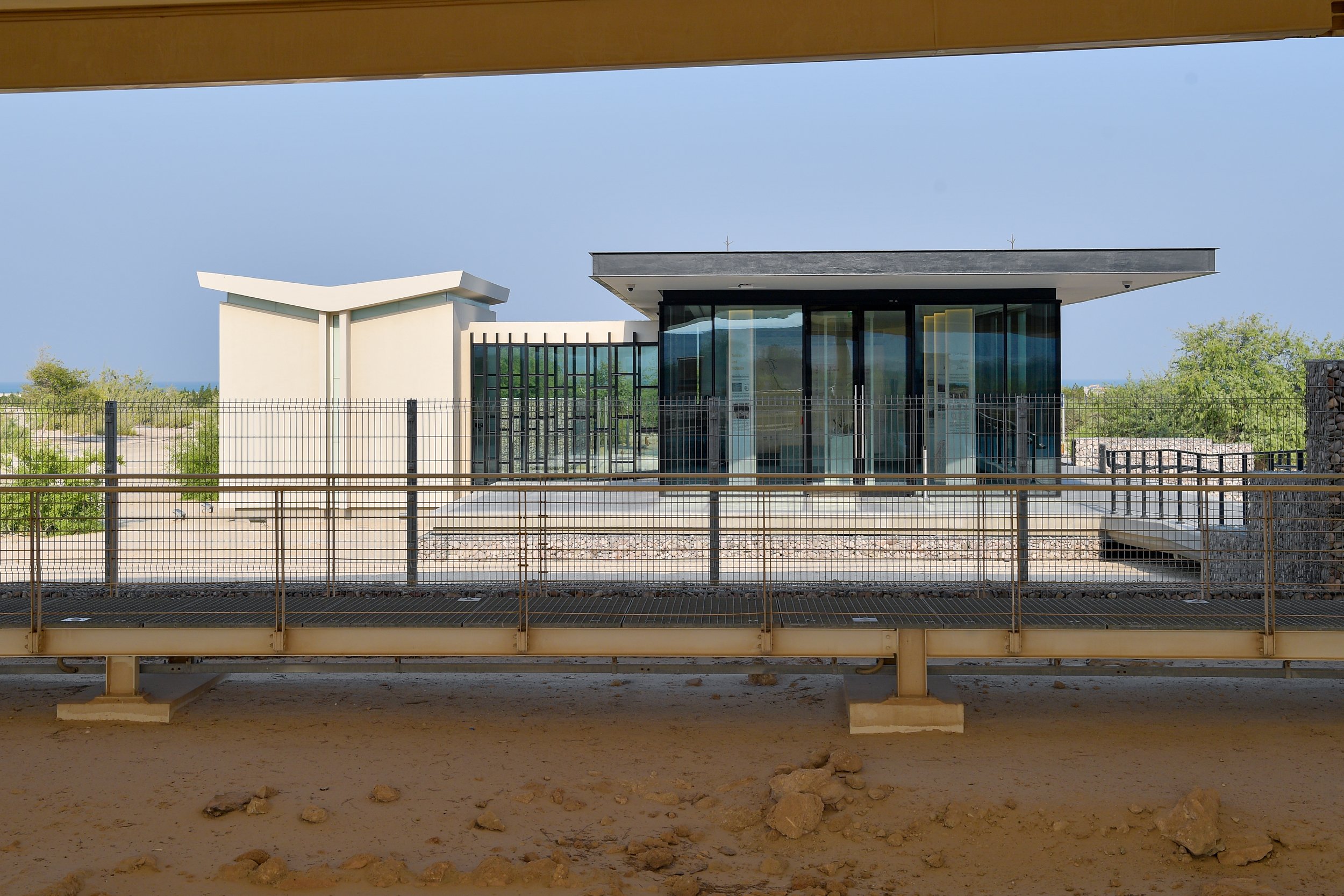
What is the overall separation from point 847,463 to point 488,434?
7.02 meters

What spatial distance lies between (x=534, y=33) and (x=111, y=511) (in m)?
4.90

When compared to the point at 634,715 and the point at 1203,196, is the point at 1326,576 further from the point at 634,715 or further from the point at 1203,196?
the point at 1203,196

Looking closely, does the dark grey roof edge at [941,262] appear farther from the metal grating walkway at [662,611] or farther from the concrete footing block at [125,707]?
the concrete footing block at [125,707]

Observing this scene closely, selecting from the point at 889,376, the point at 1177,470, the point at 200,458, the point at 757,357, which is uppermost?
the point at 757,357

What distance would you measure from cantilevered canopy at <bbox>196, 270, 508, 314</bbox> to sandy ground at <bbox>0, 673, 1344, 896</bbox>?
12.5 m

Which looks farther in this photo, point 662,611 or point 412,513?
point 412,513

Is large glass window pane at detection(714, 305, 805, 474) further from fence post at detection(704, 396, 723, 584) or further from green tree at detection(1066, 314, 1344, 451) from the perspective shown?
green tree at detection(1066, 314, 1344, 451)

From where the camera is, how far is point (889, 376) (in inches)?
650

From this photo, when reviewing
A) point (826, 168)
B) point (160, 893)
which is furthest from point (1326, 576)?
point (826, 168)

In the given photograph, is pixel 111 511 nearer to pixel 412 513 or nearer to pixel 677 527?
pixel 412 513

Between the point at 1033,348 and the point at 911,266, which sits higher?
the point at 911,266

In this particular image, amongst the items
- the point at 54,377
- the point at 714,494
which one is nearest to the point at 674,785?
the point at 714,494

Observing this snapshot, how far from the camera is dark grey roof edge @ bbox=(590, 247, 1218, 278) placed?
14.4 metres

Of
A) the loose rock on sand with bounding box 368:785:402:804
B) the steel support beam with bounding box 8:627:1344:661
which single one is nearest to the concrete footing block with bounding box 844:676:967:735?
the steel support beam with bounding box 8:627:1344:661
